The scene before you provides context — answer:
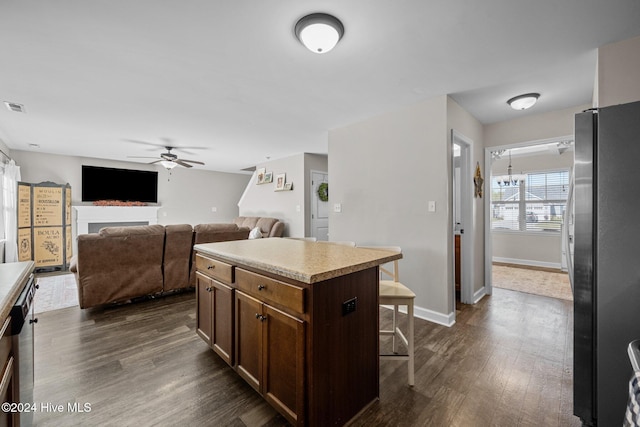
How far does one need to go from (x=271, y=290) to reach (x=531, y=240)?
19.8 ft

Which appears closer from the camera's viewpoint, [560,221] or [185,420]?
[185,420]

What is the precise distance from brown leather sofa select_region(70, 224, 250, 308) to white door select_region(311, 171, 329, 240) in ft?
7.95

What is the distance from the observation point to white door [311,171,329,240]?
5.89m

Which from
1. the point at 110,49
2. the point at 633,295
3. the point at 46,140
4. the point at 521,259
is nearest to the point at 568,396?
the point at 633,295

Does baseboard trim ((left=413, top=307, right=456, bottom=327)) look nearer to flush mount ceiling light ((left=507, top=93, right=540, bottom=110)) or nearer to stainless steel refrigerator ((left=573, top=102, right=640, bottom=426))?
stainless steel refrigerator ((left=573, top=102, right=640, bottom=426))

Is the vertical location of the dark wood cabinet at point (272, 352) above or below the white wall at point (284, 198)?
below

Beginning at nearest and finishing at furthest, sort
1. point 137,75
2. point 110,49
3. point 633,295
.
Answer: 1. point 633,295
2. point 110,49
3. point 137,75

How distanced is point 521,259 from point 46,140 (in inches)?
358

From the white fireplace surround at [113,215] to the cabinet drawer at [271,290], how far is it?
6235 mm

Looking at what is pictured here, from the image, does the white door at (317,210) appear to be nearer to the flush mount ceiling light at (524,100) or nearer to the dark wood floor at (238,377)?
the dark wood floor at (238,377)

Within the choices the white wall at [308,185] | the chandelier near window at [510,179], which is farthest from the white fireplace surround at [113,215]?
the chandelier near window at [510,179]

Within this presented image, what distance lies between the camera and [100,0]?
1535mm

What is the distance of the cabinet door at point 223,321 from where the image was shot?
181 centimetres

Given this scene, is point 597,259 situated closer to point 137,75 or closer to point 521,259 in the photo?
point 137,75
